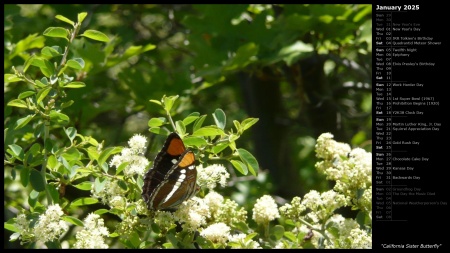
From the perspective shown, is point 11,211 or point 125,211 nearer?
point 125,211

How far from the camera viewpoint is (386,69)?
2.53 m

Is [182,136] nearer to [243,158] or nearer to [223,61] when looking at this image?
[243,158]

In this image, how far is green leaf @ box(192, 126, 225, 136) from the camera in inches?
68.7

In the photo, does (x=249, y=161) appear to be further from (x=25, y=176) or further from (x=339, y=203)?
(x=25, y=176)

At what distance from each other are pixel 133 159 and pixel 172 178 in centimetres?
12

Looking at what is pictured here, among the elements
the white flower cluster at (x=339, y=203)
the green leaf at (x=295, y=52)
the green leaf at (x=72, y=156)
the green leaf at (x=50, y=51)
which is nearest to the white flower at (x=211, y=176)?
the white flower cluster at (x=339, y=203)

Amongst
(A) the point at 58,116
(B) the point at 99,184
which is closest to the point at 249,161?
(B) the point at 99,184

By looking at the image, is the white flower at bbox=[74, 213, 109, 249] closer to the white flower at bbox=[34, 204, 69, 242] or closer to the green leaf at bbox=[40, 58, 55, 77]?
the white flower at bbox=[34, 204, 69, 242]

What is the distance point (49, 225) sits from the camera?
1.70 m

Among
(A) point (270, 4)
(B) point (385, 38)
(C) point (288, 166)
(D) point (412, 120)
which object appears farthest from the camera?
(C) point (288, 166)

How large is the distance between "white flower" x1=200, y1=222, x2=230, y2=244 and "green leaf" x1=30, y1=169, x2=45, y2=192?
47 centimetres

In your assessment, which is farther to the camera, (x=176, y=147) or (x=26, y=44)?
(x=26, y=44)

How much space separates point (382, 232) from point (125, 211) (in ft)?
2.68

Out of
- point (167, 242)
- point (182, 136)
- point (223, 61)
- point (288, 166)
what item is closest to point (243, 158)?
point (182, 136)
